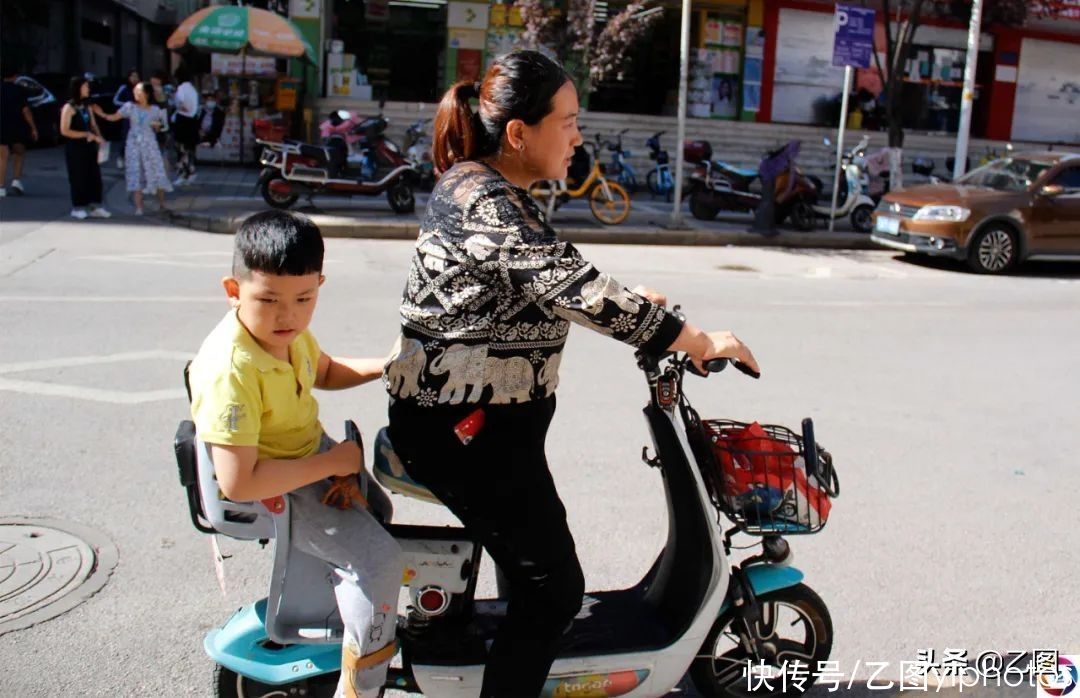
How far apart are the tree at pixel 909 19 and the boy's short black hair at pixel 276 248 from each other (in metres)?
15.7

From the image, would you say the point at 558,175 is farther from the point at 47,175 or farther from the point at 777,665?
the point at 47,175

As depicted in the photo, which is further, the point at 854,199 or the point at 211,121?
the point at 211,121

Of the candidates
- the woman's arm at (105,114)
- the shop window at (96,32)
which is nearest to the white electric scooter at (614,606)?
the woman's arm at (105,114)

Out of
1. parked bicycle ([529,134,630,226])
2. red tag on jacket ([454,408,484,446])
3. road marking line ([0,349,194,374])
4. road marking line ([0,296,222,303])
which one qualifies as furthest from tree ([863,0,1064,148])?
red tag on jacket ([454,408,484,446])

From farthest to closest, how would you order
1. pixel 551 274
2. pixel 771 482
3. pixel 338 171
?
pixel 338 171, pixel 771 482, pixel 551 274

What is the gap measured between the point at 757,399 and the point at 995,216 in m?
7.92

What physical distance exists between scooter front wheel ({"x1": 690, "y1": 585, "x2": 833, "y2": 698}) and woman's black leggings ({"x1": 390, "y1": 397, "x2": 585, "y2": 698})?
63 centimetres

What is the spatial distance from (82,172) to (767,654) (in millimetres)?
12137

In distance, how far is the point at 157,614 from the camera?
140 inches

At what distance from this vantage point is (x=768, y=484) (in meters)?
2.79

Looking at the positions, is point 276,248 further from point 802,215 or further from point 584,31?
point 802,215

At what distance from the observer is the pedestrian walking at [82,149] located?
41.9 ft

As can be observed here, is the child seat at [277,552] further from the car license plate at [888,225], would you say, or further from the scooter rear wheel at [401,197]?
the scooter rear wheel at [401,197]

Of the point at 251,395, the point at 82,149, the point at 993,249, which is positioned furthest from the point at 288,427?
the point at 993,249
